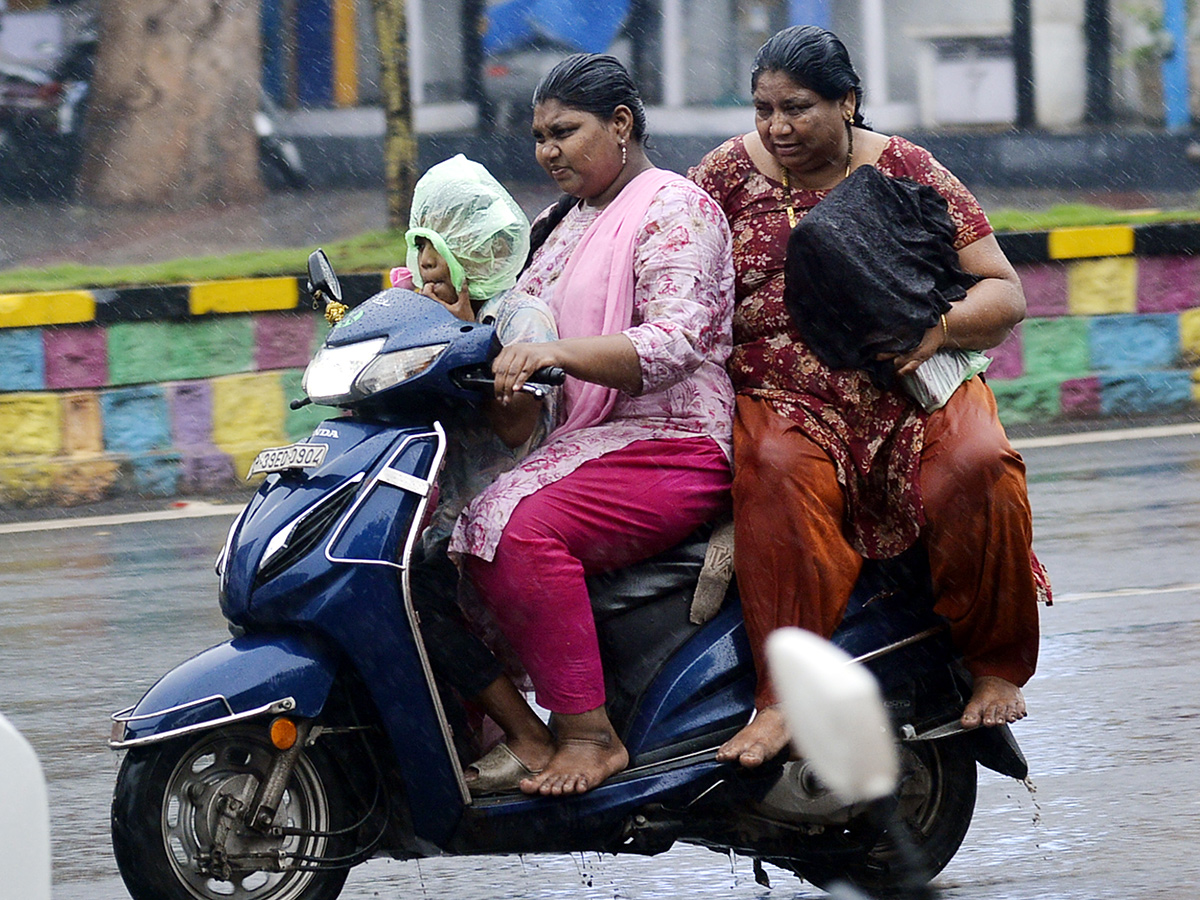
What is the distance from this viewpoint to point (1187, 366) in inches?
462

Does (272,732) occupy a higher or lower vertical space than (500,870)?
higher

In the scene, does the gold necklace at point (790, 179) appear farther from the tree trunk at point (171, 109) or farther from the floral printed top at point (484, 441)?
the tree trunk at point (171, 109)

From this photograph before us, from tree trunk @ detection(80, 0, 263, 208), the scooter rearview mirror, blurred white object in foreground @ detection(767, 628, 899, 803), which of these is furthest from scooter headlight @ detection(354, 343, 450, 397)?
tree trunk @ detection(80, 0, 263, 208)

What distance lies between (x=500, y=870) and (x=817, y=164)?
1.77 m

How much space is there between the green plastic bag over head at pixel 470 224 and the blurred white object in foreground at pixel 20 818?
168 centimetres

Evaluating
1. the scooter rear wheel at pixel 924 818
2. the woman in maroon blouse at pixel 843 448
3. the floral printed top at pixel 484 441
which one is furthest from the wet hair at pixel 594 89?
the scooter rear wheel at pixel 924 818

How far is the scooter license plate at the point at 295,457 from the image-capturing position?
→ 353cm

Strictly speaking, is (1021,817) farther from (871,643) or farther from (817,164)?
(817,164)

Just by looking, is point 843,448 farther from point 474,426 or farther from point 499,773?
point 499,773

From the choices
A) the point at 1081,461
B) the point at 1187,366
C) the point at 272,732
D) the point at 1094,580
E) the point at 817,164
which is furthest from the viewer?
the point at 1187,366

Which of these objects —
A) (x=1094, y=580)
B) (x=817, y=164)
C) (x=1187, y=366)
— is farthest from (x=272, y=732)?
(x=1187, y=366)

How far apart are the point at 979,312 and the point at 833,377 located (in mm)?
311

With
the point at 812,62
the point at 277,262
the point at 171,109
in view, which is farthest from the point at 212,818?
the point at 171,109

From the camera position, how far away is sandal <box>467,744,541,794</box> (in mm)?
3654
